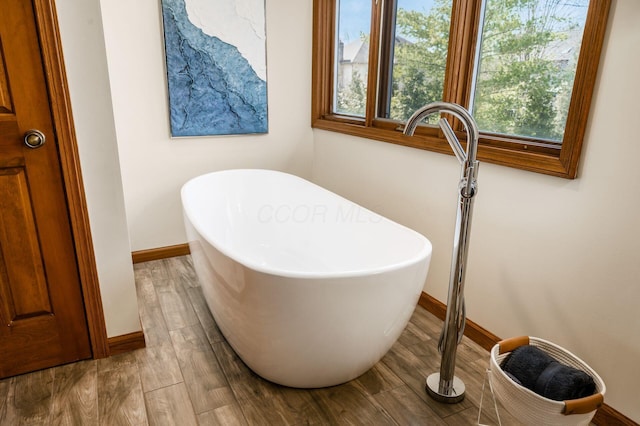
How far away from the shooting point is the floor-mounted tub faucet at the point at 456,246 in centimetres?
144

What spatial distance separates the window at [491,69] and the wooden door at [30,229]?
1.69 m

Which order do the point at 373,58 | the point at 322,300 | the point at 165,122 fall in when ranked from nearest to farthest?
the point at 322,300, the point at 373,58, the point at 165,122

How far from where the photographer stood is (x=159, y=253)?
2.96m

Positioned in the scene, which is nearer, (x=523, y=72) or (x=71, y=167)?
(x=71, y=167)

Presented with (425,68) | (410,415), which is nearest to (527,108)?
(425,68)

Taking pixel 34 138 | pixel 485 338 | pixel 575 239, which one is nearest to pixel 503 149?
pixel 575 239

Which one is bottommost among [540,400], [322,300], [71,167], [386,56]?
[540,400]

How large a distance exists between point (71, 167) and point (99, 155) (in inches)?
4.3

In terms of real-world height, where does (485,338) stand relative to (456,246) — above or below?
below

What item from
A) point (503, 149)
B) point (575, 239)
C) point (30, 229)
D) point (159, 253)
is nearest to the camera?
point (575, 239)

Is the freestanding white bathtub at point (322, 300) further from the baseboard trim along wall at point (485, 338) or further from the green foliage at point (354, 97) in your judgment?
the green foliage at point (354, 97)

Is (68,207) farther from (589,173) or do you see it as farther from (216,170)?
(589,173)

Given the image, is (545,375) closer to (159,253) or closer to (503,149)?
(503,149)

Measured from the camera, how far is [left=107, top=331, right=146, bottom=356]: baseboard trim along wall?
1.89 meters
